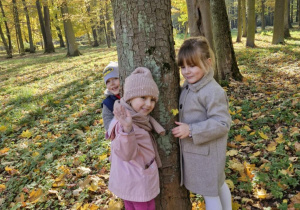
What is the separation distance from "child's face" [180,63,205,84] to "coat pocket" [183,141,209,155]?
544mm

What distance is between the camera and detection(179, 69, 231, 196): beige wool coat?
5.82 feet

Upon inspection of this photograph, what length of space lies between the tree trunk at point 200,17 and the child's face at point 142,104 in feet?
14.8

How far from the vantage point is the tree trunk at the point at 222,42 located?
20.3 ft

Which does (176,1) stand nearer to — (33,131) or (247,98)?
(247,98)

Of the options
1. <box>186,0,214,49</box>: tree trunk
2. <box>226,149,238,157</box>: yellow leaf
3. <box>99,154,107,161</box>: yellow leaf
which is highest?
<box>186,0,214,49</box>: tree trunk

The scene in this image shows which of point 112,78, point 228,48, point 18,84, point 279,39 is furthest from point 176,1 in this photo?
point 112,78

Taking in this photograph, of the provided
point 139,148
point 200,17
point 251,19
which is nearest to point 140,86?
point 139,148

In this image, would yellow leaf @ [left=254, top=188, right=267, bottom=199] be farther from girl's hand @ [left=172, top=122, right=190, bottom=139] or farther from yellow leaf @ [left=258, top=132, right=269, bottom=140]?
girl's hand @ [left=172, top=122, right=190, bottom=139]

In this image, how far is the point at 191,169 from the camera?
6.48 feet

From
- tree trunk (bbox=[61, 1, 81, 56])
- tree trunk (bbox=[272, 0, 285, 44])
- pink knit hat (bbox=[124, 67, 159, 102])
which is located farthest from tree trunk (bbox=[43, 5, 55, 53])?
pink knit hat (bbox=[124, 67, 159, 102])

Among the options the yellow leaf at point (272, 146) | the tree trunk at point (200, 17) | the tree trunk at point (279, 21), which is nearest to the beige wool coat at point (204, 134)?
the yellow leaf at point (272, 146)

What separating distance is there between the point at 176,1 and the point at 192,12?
8964 mm

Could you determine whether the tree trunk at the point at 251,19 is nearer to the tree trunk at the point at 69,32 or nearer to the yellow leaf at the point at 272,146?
the tree trunk at the point at 69,32

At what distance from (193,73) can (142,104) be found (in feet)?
1.74
